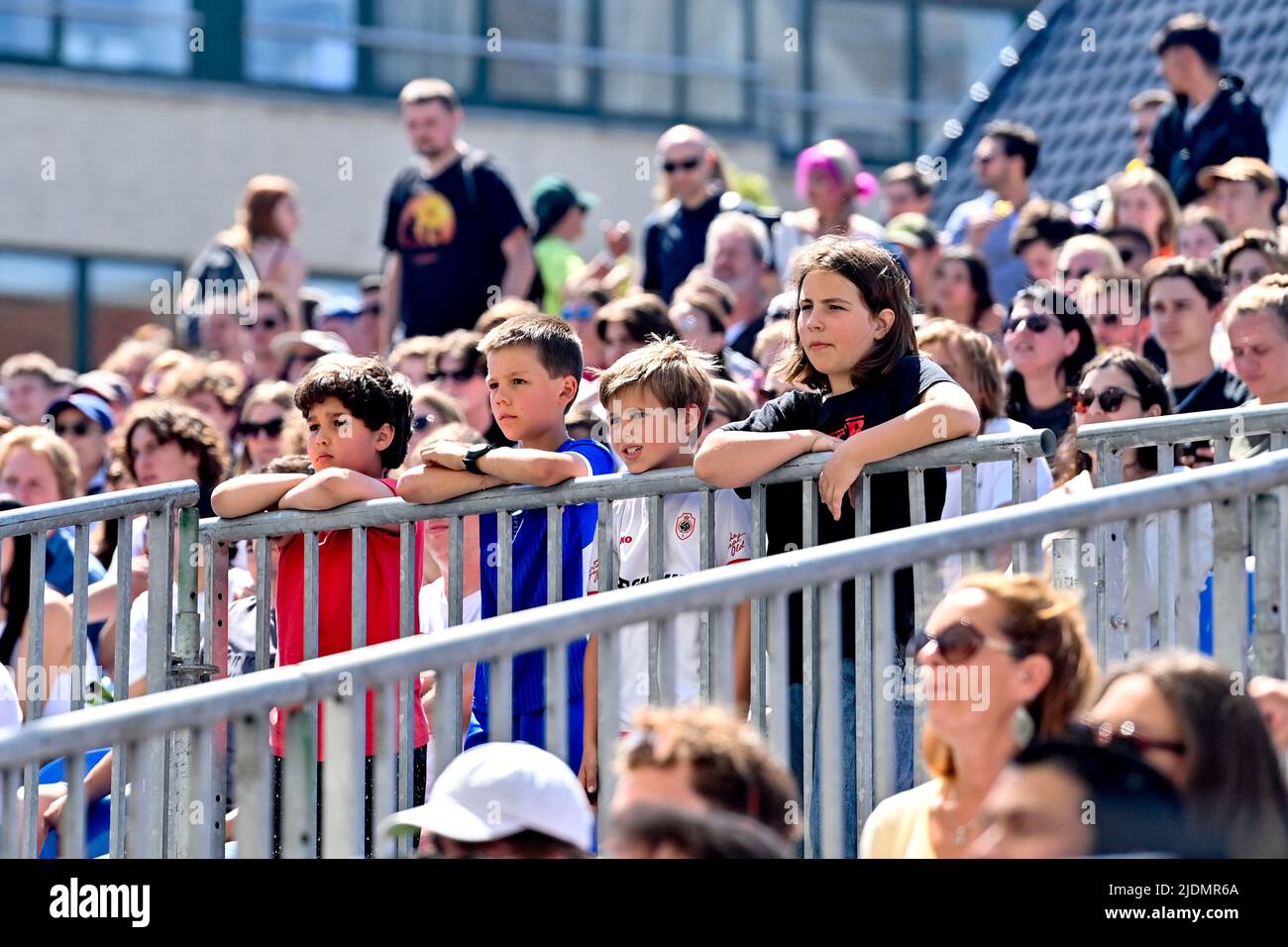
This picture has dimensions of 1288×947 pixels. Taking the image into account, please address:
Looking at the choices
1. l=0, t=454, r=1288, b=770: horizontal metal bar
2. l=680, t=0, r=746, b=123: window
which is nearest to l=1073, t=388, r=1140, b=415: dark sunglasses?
l=0, t=454, r=1288, b=770: horizontal metal bar

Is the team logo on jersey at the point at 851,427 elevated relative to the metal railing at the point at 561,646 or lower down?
elevated

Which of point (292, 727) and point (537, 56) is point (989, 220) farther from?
point (537, 56)

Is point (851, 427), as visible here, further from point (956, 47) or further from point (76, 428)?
point (956, 47)

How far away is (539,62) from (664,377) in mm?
19441

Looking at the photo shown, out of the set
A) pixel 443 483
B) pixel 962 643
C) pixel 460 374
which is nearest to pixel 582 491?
pixel 443 483

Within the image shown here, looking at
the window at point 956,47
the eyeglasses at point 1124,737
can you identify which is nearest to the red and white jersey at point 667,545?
the eyeglasses at point 1124,737

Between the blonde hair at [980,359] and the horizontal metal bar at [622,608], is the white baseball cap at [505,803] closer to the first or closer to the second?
the horizontal metal bar at [622,608]

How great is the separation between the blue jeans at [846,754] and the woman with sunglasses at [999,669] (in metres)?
0.96

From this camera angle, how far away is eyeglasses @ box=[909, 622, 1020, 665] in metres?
4.31

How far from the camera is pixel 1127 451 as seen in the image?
6270 mm

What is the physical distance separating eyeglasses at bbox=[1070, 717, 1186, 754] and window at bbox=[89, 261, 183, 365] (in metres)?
19.8

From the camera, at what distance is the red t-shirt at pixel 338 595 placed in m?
6.31

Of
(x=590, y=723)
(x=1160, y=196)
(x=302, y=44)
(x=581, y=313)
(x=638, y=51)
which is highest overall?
(x=638, y=51)
